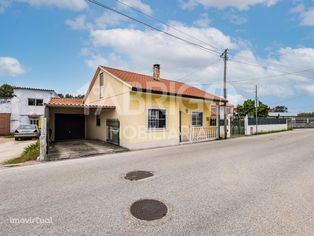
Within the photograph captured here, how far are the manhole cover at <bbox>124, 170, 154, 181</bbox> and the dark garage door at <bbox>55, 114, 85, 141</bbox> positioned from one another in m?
11.9

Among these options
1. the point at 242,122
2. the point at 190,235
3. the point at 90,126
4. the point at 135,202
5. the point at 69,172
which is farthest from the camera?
the point at 242,122

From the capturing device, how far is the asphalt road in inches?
128

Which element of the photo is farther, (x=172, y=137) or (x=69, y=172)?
(x=172, y=137)

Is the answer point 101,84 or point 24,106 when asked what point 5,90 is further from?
point 101,84

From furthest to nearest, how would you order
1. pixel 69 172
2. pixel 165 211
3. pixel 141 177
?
1. pixel 69 172
2. pixel 141 177
3. pixel 165 211

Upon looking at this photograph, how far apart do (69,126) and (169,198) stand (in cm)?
1453

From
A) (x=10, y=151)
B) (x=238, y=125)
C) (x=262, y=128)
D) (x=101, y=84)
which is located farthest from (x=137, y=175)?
(x=262, y=128)

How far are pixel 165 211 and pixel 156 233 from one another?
73 cm

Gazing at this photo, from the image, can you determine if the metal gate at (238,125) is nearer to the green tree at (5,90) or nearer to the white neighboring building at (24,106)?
the white neighboring building at (24,106)

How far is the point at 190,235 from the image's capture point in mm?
3023

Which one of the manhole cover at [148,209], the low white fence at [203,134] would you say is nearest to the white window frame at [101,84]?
the low white fence at [203,134]

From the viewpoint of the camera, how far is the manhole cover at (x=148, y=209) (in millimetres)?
3615

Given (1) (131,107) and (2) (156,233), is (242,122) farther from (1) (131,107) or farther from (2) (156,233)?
(2) (156,233)

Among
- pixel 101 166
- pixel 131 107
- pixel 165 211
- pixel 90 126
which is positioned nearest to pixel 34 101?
pixel 90 126
